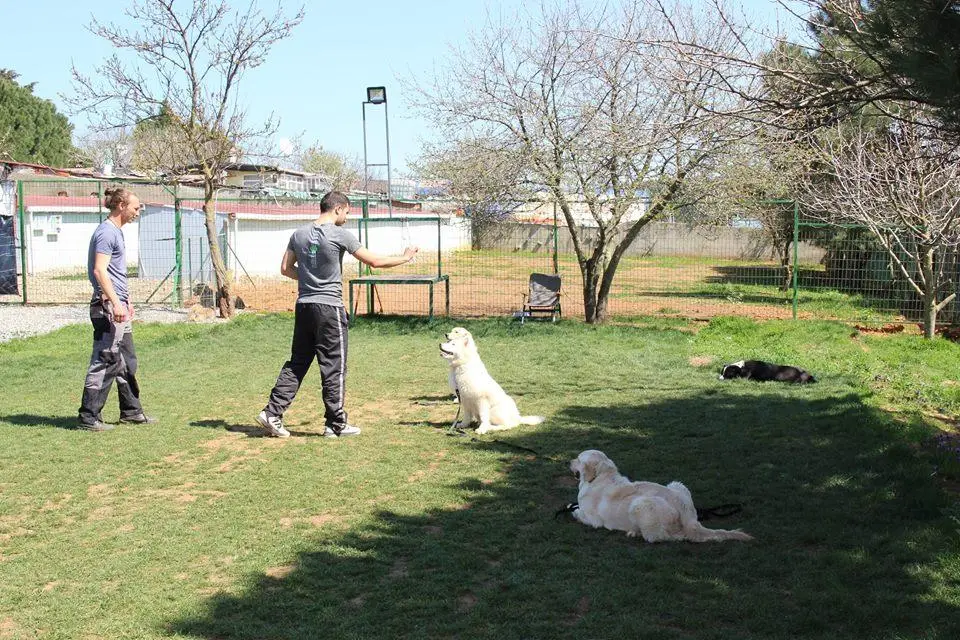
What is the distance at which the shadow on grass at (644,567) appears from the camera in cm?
377

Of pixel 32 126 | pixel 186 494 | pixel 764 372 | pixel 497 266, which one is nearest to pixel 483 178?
pixel 497 266

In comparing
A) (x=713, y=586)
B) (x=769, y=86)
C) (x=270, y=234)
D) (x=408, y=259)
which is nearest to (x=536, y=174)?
(x=408, y=259)

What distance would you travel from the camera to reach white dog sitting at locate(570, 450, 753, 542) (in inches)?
187

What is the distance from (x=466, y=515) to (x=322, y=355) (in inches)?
91.9

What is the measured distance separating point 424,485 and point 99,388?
10.1ft

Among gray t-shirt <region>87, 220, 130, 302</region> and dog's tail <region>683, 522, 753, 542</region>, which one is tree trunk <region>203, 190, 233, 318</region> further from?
dog's tail <region>683, 522, 753, 542</region>

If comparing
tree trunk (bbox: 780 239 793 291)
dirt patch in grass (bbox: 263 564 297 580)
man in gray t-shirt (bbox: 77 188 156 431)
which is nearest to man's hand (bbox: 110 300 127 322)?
man in gray t-shirt (bbox: 77 188 156 431)

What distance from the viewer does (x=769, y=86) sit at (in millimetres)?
5410

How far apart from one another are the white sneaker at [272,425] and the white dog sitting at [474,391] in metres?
1.43

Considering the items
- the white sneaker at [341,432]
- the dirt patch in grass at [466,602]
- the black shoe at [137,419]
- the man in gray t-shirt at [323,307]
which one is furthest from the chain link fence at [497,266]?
the dirt patch in grass at [466,602]

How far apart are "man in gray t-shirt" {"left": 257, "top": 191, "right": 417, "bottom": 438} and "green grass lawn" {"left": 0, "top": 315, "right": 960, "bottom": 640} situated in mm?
323

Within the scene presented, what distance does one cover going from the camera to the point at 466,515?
5.29 m

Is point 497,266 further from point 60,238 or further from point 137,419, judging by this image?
point 60,238

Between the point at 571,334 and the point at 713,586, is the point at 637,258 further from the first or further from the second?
the point at 713,586
